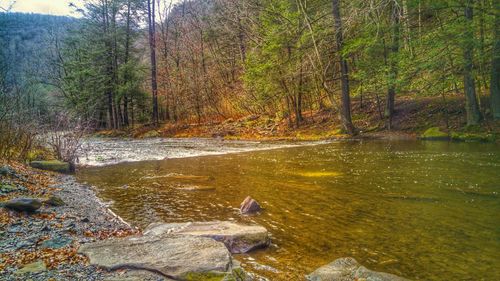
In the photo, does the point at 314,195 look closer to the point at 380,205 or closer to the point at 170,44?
the point at 380,205

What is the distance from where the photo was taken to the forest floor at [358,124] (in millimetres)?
17688

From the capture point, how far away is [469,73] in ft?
50.0

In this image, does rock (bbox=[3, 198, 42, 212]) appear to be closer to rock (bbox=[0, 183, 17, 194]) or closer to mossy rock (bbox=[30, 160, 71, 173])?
rock (bbox=[0, 183, 17, 194])

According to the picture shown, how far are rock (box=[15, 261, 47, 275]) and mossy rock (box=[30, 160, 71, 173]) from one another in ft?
28.0

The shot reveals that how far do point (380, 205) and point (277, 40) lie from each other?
50.8 feet

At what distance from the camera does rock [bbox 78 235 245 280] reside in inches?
147

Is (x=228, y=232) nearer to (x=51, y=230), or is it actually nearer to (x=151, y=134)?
(x=51, y=230)

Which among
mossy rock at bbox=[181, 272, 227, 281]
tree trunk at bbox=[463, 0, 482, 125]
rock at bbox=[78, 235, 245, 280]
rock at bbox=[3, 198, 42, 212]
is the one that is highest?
tree trunk at bbox=[463, 0, 482, 125]

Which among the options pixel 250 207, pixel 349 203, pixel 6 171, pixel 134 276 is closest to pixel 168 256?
pixel 134 276

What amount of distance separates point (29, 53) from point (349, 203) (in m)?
82.0

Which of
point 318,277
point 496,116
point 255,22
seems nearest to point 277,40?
point 255,22

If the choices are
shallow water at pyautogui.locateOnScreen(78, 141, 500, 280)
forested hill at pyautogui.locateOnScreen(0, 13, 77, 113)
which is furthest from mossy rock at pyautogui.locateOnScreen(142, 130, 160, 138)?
shallow water at pyautogui.locateOnScreen(78, 141, 500, 280)

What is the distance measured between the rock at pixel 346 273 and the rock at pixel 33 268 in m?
2.76

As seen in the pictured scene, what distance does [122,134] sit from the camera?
103 feet
